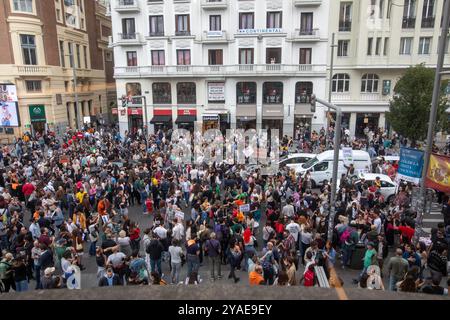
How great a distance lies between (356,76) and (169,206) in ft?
92.7

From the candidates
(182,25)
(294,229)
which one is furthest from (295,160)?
(182,25)

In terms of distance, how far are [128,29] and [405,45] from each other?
28101 millimetres

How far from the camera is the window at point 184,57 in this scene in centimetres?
3400

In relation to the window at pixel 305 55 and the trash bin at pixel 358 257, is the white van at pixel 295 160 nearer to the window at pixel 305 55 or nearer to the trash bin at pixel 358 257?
the trash bin at pixel 358 257

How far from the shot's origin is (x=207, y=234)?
955cm

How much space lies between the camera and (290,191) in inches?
568

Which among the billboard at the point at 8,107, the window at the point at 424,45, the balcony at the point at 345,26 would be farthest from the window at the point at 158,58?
the window at the point at 424,45

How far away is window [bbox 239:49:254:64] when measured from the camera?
3312 centimetres

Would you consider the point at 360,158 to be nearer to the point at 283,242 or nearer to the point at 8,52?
the point at 283,242

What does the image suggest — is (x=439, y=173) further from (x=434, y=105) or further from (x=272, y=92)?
(x=272, y=92)

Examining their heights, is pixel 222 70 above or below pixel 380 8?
below

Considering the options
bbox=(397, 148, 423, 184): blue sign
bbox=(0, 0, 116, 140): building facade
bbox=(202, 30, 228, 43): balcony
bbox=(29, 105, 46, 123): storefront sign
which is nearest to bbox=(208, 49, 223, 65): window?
bbox=(202, 30, 228, 43): balcony

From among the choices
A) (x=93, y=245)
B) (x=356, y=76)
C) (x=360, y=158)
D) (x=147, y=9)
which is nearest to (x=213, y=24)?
(x=147, y=9)

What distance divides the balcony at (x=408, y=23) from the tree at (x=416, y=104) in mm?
12274
